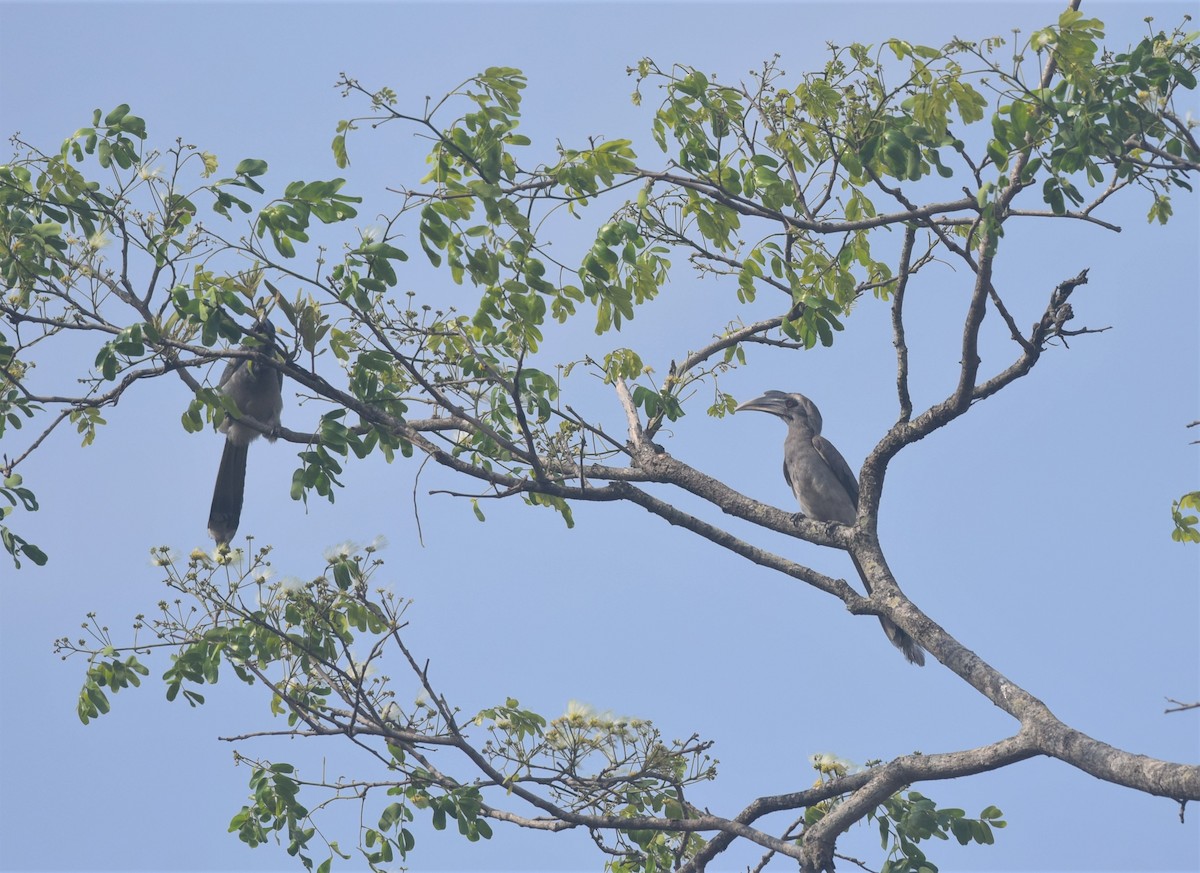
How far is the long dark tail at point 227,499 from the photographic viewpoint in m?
9.09

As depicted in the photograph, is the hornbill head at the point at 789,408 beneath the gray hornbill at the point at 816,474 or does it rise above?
above

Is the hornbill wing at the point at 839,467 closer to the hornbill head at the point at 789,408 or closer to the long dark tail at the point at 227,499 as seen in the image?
the hornbill head at the point at 789,408

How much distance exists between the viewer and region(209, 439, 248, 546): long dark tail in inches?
358

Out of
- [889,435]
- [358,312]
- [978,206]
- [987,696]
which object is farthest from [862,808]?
[358,312]

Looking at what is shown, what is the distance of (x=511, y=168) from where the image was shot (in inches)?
234

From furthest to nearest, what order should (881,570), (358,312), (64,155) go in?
1. (881,570)
2. (64,155)
3. (358,312)

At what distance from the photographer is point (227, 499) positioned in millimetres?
9094

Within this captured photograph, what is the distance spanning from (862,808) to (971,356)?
89.5 inches

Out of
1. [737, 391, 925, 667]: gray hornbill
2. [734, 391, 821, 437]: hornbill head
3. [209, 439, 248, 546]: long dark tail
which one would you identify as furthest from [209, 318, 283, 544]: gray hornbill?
[737, 391, 925, 667]: gray hornbill

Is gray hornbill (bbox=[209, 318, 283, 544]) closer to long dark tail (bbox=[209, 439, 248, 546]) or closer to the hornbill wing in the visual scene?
long dark tail (bbox=[209, 439, 248, 546])

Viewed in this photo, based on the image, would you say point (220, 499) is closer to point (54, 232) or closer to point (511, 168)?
point (54, 232)

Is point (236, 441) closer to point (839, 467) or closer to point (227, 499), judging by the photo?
point (227, 499)

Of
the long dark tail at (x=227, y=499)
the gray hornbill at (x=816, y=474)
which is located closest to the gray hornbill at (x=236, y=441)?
the long dark tail at (x=227, y=499)

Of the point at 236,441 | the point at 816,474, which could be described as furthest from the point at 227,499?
the point at 816,474
